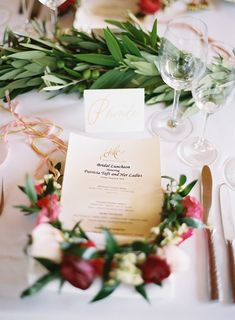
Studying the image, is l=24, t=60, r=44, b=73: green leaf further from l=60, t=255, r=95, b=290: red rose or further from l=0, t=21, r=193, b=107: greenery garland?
l=60, t=255, r=95, b=290: red rose

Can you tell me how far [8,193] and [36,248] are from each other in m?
0.27

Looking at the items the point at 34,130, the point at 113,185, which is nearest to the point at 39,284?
the point at 113,185

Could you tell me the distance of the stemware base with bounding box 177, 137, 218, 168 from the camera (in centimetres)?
85

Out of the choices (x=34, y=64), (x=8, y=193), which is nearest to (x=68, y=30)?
(x=34, y=64)

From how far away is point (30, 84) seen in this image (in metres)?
0.95

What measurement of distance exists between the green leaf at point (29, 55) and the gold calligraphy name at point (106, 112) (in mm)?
217

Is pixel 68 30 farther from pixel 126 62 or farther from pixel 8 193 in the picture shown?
pixel 8 193

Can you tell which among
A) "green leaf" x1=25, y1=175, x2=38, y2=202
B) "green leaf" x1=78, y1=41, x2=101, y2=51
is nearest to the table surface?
"green leaf" x1=25, y1=175, x2=38, y2=202

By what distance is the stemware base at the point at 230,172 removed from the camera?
810mm

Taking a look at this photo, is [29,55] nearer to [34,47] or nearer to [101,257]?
[34,47]

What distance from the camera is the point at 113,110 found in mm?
876

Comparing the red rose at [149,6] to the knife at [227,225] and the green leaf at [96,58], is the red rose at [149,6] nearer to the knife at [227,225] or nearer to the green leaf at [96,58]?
the green leaf at [96,58]

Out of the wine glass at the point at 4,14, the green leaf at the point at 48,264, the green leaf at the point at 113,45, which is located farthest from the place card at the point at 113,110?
the wine glass at the point at 4,14

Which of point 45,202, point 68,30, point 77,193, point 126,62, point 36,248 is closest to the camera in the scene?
point 36,248
